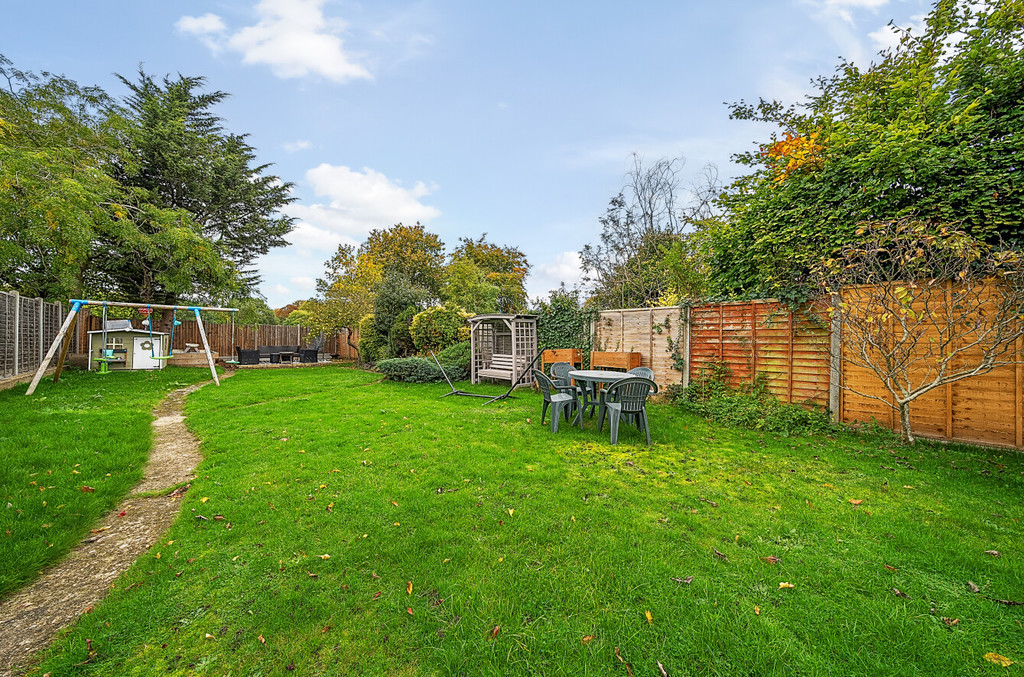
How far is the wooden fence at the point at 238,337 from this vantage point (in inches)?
564

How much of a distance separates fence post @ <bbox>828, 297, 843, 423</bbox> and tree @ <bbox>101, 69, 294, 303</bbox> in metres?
18.6

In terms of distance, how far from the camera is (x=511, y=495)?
11.9 ft

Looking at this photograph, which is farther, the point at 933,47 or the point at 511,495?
the point at 933,47

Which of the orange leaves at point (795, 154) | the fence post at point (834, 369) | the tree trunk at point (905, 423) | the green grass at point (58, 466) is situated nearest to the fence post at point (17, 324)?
the green grass at point (58, 466)

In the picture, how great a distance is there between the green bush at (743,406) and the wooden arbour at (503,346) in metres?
3.88

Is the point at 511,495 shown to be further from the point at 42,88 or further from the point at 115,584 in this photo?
the point at 42,88

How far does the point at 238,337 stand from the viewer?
19.4 m

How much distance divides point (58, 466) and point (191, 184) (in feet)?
59.6

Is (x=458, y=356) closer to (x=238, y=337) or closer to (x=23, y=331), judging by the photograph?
(x=23, y=331)

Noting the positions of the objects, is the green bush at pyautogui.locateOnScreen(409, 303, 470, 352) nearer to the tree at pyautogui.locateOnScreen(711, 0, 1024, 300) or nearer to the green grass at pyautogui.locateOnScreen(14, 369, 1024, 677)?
the tree at pyautogui.locateOnScreen(711, 0, 1024, 300)

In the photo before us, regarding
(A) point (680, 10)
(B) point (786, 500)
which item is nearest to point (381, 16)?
(A) point (680, 10)

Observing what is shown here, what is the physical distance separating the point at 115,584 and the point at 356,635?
5.61 ft

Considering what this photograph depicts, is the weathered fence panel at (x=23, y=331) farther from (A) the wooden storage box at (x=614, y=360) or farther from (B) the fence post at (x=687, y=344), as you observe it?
(B) the fence post at (x=687, y=344)

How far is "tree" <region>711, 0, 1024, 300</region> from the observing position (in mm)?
5082
